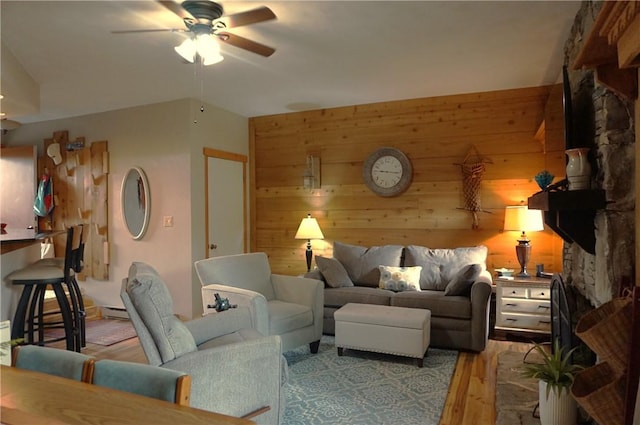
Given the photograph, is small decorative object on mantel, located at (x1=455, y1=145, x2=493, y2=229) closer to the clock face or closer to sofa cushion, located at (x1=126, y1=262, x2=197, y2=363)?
the clock face

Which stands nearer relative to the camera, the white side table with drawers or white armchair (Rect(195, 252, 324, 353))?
white armchair (Rect(195, 252, 324, 353))

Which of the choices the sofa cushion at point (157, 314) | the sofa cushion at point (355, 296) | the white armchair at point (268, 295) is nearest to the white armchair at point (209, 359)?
the sofa cushion at point (157, 314)

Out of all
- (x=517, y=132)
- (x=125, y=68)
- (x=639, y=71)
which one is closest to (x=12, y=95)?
(x=125, y=68)

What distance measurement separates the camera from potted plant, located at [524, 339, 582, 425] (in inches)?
86.1

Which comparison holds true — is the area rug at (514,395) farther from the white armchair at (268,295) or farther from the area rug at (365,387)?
the white armchair at (268,295)

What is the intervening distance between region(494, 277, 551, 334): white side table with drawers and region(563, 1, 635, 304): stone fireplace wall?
1495mm

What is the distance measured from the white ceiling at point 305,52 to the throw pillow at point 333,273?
1.82 m

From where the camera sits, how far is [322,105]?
5160mm

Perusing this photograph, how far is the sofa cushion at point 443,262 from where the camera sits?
4238 mm

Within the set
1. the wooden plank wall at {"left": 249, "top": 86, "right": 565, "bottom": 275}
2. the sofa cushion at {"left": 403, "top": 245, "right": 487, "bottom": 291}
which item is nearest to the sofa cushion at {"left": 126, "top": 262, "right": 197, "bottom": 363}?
the sofa cushion at {"left": 403, "top": 245, "right": 487, "bottom": 291}

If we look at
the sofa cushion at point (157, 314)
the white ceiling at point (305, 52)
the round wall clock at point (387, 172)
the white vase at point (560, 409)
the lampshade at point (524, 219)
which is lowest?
the white vase at point (560, 409)

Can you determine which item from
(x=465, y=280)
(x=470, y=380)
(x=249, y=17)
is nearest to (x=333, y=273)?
(x=465, y=280)

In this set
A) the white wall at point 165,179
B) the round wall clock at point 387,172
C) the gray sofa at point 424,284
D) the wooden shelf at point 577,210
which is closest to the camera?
the wooden shelf at point 577,210

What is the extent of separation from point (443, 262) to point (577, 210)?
211cm
